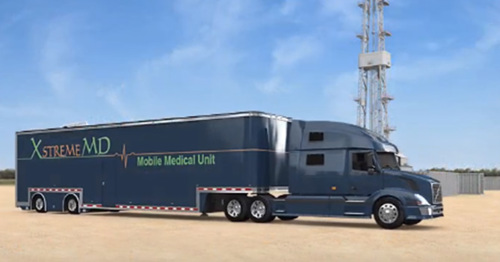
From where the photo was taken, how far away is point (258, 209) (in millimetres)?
21781

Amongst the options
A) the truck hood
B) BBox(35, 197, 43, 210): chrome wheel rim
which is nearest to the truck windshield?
the truck hood

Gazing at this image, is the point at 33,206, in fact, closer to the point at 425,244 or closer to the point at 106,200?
the point at 106,200

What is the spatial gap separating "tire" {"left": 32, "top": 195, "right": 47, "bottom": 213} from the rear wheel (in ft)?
4.64

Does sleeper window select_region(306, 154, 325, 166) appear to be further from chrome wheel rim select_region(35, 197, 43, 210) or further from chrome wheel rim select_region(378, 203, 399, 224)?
chrome wheel rim select_region(35, 197, 43, 210)

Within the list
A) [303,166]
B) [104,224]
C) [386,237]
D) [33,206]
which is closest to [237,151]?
[303,166]

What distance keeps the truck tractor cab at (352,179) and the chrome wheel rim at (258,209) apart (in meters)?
0.91

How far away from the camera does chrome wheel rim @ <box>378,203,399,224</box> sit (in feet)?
62.5

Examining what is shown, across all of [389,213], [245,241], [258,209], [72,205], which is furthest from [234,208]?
[72,205]

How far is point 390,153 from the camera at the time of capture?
67.8 ft

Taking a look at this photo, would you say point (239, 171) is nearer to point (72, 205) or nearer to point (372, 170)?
point (372, 170)

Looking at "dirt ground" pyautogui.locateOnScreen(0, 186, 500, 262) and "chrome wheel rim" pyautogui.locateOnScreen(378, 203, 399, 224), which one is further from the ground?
"chrome wheel rim" pyautogui.locateOnScreen(378, 203, 399, 224)

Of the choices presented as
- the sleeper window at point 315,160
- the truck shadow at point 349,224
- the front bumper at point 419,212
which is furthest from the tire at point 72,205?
the front bumper at point 419,212

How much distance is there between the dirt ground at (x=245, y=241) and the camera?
12523 millimetres

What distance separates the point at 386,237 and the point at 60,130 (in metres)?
16.9
